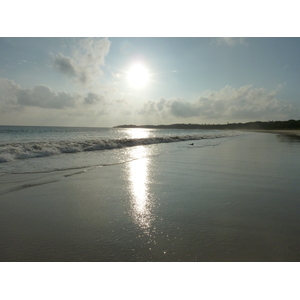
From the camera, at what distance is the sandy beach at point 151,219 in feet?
7.45

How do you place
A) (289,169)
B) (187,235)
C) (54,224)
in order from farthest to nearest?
1. (289,169)
2. (54,224)
3. (187,235)

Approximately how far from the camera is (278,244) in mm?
2393

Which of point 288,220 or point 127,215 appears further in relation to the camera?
point 127,215

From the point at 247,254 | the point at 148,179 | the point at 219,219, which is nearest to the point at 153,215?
the point at 219,219

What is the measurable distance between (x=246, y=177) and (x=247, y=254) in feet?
13.1

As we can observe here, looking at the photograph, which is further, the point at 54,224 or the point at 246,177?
the point at 246,177

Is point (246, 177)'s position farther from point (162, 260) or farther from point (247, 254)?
point (162, 260)

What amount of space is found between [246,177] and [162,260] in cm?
454

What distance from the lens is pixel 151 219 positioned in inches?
121

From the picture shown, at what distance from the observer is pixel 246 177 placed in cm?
578

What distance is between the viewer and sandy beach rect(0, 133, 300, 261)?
227cm

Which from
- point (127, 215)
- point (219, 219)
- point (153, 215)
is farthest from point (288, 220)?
point (127, 215)

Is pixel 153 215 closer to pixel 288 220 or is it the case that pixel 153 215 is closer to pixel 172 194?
pixel 172 194

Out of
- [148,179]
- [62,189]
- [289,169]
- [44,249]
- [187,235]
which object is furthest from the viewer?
[289,169]
